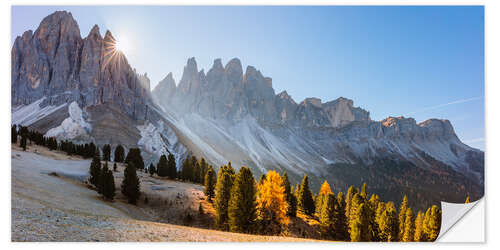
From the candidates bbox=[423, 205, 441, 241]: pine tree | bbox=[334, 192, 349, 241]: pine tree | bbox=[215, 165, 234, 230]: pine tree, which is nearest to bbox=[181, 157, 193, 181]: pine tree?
bbox=[215, 165, 234, 230]: pine tree

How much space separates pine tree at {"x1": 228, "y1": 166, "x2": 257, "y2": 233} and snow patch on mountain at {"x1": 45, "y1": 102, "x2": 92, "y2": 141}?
5637cm

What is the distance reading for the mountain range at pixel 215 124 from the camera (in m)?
18.9

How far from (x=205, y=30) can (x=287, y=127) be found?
169484mm

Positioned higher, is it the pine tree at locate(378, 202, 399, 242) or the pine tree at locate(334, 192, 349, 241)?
the pine tree at locate(378, 202, 399, 242)

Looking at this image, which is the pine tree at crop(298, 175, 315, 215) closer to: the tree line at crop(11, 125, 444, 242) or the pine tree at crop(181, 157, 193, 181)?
the tree line at crop(11, 125, 444, 242)

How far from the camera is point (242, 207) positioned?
1262 centimetres

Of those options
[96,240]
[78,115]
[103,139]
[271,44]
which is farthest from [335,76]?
[78,115]

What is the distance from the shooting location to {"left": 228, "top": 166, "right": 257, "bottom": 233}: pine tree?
12539mm

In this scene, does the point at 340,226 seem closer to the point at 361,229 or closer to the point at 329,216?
the point at 329,216

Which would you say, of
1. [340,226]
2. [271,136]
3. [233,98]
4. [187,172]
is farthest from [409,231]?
[233,98]

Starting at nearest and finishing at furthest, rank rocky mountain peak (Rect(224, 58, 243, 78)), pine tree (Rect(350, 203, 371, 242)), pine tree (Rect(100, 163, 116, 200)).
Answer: pine tree (Rect(350, 203, 371, 242)) → pine tree (Rect(100, 163, 116, 200)) → rocky mountain peak (Rect(224, 58, 243, 78))

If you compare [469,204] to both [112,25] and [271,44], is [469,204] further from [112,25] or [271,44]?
[112,25]

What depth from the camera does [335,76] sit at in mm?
14148
